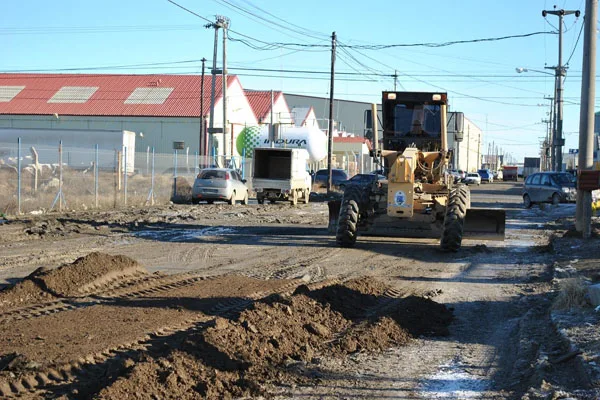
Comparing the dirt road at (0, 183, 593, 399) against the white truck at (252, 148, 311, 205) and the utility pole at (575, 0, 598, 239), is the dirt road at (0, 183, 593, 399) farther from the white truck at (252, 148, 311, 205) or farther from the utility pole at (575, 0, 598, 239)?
the white truck at (252, 148, 311, 205)

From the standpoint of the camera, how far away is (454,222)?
1622cm

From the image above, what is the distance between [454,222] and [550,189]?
841 inches

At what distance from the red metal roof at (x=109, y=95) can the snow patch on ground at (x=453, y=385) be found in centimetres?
5124

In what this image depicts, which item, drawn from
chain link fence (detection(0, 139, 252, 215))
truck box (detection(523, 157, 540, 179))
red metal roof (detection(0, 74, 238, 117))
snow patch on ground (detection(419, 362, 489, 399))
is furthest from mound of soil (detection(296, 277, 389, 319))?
truck box (detection(523, 157, 540, 179))

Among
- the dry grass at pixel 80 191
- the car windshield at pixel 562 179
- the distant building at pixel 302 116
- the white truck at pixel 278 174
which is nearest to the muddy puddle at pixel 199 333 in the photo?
the dry grass at pixel 80 191

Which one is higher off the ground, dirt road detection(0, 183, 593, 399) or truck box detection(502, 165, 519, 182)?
truck box detection(502, 165, 519, 182)

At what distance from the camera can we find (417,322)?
30.4ft

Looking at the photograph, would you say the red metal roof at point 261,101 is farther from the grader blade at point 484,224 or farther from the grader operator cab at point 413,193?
the grader blade at point 484,224

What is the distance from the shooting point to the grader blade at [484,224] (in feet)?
55.5

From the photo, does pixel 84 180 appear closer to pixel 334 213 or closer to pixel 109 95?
pixel 334 213

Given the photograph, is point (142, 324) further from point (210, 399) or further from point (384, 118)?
point (384, 118)

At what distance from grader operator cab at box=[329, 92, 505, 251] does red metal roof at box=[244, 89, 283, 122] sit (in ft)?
177

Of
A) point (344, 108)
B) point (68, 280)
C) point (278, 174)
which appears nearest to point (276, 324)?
point (68, 280)

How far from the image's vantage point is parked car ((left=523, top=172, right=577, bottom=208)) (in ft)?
117
